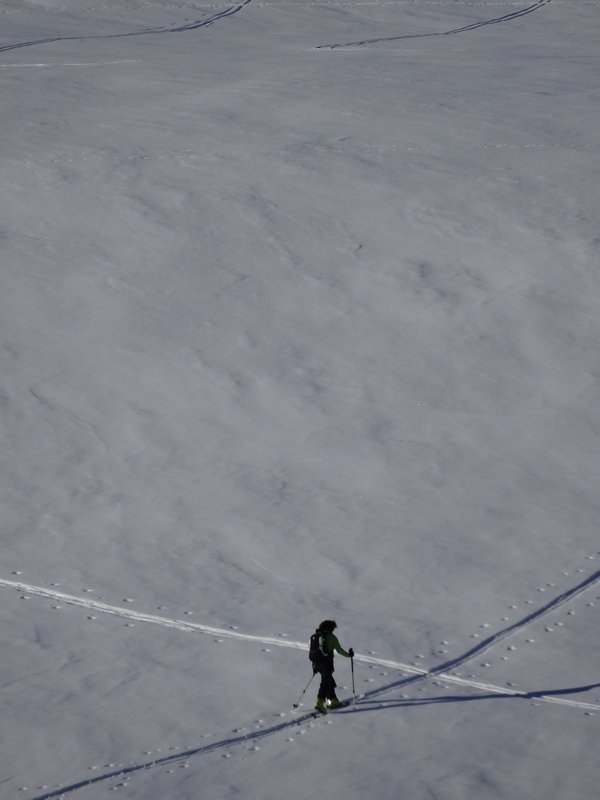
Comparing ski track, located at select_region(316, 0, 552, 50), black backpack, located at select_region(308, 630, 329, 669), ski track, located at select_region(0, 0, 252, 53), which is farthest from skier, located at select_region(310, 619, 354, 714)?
ski track, located at select_region(0, 0, 252, 53)

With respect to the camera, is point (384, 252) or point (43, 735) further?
point (384, 252)

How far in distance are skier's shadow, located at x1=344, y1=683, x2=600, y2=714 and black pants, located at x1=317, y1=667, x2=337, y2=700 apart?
0.18m

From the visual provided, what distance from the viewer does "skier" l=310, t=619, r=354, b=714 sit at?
728 centimetres

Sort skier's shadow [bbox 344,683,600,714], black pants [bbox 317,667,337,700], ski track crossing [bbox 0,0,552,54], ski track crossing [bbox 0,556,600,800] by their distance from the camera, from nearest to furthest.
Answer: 1. ski track crossing [bbox 0,556,600,800]
2. black pants [bbox 317,667,337,700]
3. skier's shadow [bbox 344,683,600,714]
4. ski track crossing [bbox 0,0,552,54]

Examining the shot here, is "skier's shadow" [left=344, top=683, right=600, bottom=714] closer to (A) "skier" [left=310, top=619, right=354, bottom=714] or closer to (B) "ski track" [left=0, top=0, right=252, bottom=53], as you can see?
(A) "skier" [left=310, top=619, right=354, bottom=714]

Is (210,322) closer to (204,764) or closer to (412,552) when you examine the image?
(412,552)

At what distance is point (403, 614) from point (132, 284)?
6816 mm

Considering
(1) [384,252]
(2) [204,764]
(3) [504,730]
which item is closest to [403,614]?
(3) [504,730]

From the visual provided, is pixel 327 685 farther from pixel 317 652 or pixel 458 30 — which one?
pixel 458 30

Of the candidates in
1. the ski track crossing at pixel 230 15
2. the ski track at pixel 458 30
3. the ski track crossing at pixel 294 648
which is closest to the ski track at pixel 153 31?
the ski track crossing at pixel 230 15

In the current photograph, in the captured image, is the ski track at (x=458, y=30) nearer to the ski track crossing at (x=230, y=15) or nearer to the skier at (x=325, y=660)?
the ski track crossing at (x=230, y=15)

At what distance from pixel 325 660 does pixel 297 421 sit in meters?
4.97

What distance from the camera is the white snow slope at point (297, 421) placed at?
7293 millimetres

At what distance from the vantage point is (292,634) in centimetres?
876
